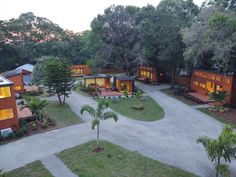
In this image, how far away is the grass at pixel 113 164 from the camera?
1258 cm

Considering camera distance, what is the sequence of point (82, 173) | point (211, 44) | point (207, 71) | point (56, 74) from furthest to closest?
point (207, 71) → point (56, 74) → point (211, 44) → point (82, 173)

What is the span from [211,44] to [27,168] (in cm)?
2035

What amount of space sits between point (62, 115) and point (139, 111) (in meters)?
8.12

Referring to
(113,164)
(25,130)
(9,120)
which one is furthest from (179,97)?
(9,120)

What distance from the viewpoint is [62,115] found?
75.4 feet

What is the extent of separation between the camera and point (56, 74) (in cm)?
2511

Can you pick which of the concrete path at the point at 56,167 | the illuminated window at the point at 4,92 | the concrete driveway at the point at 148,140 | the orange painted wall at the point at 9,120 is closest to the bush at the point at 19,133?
the concrete driveway at the point at 148,140

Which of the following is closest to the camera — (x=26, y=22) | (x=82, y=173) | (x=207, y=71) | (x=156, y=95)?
(x=82, y=173)

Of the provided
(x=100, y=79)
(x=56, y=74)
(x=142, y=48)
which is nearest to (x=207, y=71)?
(x=142, y=48)

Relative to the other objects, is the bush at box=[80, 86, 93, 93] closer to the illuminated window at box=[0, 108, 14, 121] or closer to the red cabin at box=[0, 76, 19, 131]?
the red cabin at box=[0, 76, 19, 131]

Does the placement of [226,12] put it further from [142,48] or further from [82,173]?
[82,173]

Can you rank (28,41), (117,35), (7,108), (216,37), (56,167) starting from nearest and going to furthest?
1. (56,167)
2. (7,108)
3. (216,37)
4. (117,35)
5. (28,41)

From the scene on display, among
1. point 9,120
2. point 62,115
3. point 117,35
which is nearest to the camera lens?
point 9,120

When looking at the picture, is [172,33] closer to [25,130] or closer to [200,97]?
[200,97]
